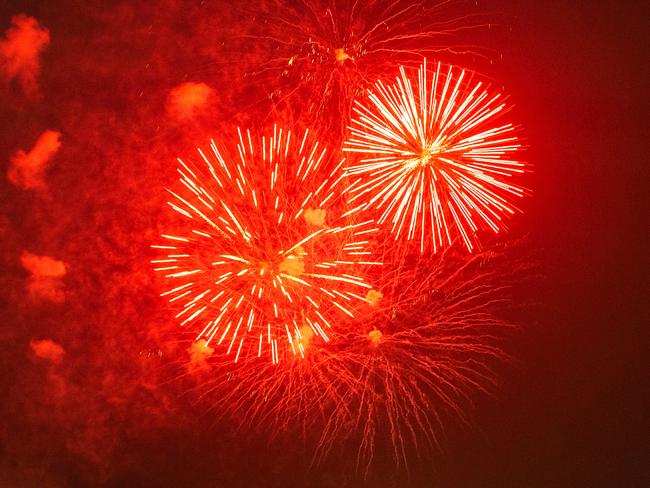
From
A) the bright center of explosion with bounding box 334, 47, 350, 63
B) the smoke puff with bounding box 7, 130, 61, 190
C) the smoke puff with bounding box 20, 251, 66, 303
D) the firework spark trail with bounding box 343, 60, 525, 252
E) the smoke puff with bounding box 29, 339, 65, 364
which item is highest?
the bright center of explosion with bounding box 334, 47, 350, 63

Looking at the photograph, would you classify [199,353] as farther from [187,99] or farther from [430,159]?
[430,159]

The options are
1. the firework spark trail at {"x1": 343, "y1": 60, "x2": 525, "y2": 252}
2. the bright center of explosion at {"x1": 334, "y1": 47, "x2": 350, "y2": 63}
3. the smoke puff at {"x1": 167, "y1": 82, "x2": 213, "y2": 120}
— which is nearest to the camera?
the firework spark trail at {"x1": 343, "y1": 60, "x2": 525, "y2": 252}

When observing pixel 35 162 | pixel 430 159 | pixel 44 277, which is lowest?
pixel 44 277

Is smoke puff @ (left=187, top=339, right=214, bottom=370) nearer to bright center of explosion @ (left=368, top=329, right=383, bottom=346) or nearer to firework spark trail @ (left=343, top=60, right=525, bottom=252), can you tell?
bright center of explosion @ (left=368, top=329, right=383, bottom=346)

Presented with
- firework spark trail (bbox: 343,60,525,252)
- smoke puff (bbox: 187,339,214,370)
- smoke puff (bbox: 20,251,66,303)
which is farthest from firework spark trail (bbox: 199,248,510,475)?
smoke puff (bbox: 20,251,66,303)

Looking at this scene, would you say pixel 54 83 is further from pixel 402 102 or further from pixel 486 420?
pixel 486 420

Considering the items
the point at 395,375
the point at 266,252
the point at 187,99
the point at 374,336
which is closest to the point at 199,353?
the point at 266,252

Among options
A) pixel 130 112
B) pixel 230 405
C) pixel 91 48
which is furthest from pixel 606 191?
pixel 91 48
